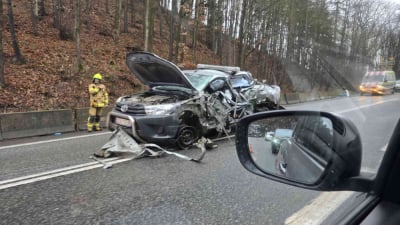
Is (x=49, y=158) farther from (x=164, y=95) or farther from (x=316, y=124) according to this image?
(x=316, y=124)

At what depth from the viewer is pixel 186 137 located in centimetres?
724

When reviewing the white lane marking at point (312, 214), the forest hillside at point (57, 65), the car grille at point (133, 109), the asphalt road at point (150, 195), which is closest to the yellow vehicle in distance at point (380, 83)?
the asphalt road at point (150, 195)

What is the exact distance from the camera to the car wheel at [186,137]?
23.3ft

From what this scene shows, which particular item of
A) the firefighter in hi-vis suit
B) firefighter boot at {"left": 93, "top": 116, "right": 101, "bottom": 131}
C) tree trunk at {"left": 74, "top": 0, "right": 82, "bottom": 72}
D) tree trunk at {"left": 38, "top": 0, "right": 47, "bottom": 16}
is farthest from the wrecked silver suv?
tree trunk at {"left": 38, "top": 0, "right": 47, "bottom": 16}

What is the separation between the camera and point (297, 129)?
1746 mm

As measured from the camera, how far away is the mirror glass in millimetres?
1461

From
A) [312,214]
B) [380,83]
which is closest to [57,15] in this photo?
[312,214]

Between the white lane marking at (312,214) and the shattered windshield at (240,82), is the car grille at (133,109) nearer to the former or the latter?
the shattered windshield at (240,82)

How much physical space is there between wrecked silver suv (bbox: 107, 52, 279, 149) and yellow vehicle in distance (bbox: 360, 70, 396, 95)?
192 inches

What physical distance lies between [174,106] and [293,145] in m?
5.28

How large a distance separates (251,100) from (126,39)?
17745 mm

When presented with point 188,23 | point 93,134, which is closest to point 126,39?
point 188,23

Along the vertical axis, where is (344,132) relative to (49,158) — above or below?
above

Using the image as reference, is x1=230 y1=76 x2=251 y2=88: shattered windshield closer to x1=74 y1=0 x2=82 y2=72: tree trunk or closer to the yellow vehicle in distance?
the yellow vehicle in distance
